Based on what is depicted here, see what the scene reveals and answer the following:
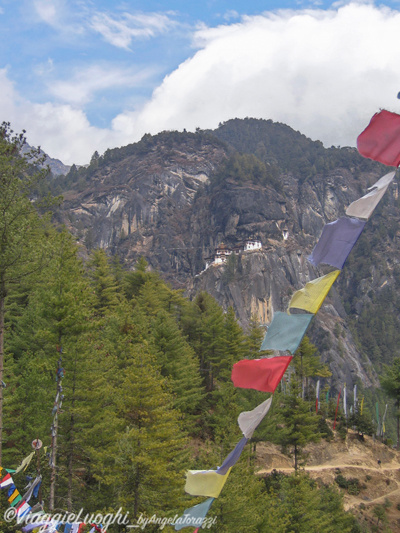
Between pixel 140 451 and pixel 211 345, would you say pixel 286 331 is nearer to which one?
pixel 140 451

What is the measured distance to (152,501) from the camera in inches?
508

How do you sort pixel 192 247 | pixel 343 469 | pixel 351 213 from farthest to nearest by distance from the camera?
pixel 192 247, pixel 343 469, pixel 351 213

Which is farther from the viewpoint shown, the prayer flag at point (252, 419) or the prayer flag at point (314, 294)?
the prayer flag at point (252, 419)

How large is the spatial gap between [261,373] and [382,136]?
347cm

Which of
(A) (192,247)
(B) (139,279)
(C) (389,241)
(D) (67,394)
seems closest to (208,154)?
(A) (192,247)

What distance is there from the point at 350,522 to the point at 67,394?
17.0 metres

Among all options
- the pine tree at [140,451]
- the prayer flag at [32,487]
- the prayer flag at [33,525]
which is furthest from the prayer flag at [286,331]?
the prayer flag at [32,487]

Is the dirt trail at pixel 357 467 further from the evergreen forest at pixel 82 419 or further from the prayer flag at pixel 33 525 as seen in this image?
the prayer flag at pixel 33 525

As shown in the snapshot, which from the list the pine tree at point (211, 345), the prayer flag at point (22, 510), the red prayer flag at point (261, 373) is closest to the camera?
the red prayer flag at point (261, 373)

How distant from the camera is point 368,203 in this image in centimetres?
580

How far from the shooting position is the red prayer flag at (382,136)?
5.58 m

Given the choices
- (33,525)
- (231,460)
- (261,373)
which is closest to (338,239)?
(261,373)

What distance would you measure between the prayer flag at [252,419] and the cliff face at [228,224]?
311 ft

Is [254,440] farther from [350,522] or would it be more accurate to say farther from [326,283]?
[326,283]
